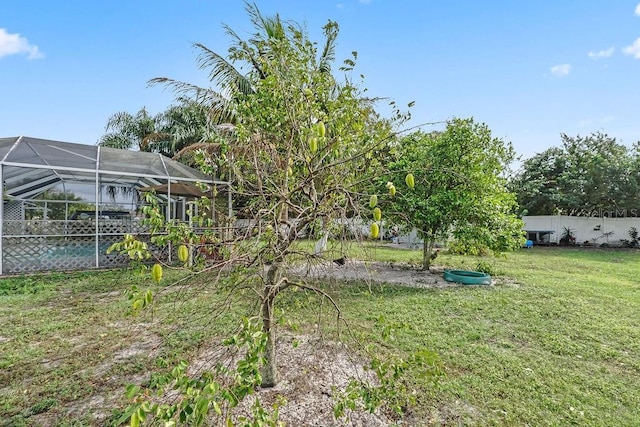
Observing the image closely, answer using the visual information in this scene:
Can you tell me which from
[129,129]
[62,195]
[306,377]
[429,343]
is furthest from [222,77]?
[129,129]

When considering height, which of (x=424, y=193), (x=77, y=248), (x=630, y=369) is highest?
(x=424, y=193)

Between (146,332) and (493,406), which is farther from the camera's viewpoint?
(146,332)

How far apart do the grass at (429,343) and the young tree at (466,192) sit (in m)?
1.11

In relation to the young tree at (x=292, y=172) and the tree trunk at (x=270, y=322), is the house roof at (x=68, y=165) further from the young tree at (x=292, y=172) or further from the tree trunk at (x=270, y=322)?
the tree trunk at (x=270, y=322)

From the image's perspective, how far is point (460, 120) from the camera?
7.20 metres

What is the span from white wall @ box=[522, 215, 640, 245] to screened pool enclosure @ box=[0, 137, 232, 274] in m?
15.7

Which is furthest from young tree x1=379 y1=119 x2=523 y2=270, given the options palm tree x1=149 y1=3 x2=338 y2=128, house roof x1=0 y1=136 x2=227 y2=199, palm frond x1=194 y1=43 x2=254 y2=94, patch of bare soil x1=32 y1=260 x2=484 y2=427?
palm frond x1=194 y1=43 x2=254 y2=94

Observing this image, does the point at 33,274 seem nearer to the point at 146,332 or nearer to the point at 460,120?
the point at 146,332

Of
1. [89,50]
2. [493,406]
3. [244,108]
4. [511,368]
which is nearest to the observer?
[493,406]

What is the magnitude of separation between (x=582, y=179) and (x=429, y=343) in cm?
1619

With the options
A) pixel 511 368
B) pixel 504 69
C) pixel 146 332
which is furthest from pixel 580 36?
pixel 146 332

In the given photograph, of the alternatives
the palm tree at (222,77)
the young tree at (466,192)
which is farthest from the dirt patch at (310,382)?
the palm tree at (222,77)

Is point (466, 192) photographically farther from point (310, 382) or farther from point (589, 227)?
point (589, 227)

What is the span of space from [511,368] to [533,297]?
11.2 feet
